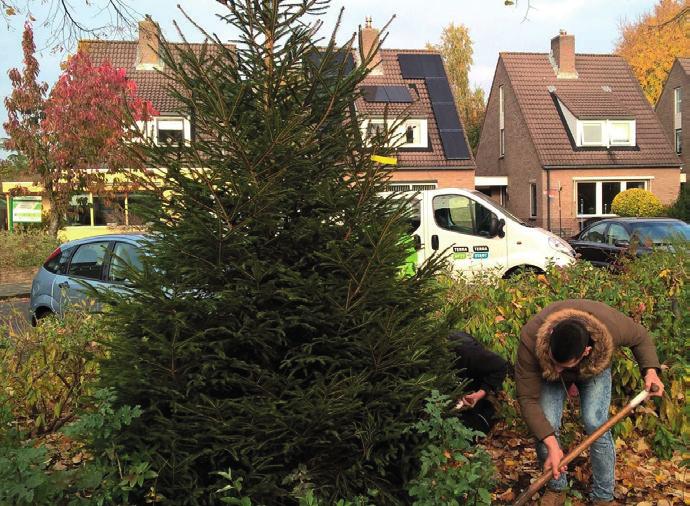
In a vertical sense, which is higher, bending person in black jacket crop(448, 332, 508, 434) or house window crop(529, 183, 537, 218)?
house window crop(529, 183, 537, 218)

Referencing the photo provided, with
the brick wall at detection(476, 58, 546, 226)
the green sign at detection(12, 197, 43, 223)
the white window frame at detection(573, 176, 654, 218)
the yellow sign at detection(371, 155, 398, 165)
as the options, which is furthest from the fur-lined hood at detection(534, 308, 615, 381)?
the white window frame at detection(573, 176, 654, 218)

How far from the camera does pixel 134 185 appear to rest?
3.16m

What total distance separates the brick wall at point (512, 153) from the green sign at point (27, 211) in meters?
22.2

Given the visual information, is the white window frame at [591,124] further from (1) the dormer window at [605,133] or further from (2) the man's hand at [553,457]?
(2) the man's hand at [553,457]

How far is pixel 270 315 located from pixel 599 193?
105 ft

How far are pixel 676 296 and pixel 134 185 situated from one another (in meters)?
4.18

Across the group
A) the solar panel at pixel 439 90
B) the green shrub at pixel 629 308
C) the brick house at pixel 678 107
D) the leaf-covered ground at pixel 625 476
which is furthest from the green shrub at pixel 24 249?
the brick house at pixel 678 107

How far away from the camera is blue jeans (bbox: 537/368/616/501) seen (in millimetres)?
3660

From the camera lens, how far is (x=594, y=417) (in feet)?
12.1

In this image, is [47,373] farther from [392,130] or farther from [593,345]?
[593,345]

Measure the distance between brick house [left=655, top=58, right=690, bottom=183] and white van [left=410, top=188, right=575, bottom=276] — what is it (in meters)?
29.7

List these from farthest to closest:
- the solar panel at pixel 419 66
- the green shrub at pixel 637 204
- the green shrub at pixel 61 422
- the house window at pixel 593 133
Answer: the house window at pixel 593 133 → the solar panel at pixel 419 66 → the green shrub at pixel 637 204 → the green shrub at pixel 61 422

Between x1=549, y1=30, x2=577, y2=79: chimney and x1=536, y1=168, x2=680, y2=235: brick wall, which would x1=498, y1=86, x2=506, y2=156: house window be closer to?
x1=549, y1=30, x2=577, y2=79: chimney

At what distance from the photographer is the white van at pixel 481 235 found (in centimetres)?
1039
